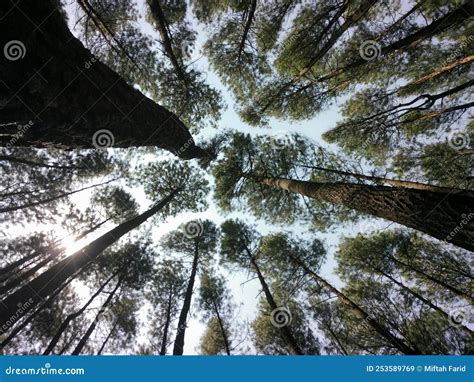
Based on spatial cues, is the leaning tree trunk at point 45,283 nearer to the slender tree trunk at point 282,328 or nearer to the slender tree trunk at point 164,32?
the slender tree trunk at point 164,32

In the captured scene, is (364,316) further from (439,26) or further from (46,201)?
(46,201)

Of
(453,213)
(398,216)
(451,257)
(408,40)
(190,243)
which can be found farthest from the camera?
(190,243)

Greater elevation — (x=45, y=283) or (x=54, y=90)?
(x=54, y=90)

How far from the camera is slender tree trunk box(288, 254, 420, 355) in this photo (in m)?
6.68

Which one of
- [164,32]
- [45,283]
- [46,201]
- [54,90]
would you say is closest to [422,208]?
[54,90]

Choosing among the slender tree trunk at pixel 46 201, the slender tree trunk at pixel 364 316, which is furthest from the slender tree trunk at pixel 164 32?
the slender tree trunk at pixel 364 316

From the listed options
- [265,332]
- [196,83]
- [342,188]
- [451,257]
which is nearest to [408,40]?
[342,188]

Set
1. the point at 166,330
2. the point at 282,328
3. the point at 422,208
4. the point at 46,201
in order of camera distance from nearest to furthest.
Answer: the point at 422,208, the point at 282,328, the point at 46,201, the point at 166,330

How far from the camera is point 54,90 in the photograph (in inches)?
119

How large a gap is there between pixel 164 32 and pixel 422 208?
6196 mm

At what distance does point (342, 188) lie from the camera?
4.82 metres

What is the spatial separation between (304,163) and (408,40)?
4597 mm

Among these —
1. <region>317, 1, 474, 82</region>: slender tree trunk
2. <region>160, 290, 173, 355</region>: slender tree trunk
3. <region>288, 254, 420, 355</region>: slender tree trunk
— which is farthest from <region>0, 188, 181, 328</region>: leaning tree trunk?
<region>317, 1, 474, 82</region>: slender tree trunk

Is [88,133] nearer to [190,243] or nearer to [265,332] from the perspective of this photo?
[190,243]
